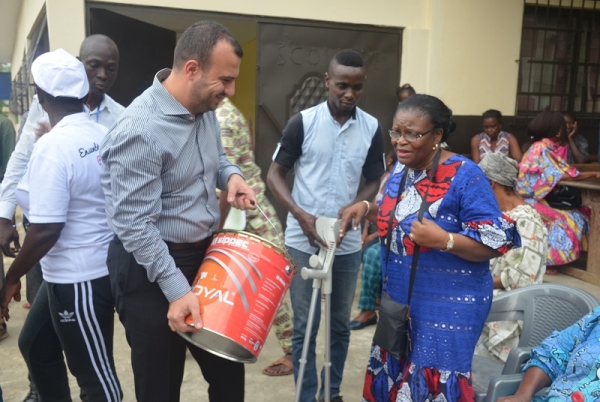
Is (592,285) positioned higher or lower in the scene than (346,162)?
lower

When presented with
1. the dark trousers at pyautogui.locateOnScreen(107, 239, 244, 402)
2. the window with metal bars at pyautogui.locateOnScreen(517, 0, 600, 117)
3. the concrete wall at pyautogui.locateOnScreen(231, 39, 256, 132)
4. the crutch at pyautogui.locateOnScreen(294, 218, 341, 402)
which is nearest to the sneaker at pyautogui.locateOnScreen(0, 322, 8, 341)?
the dark trousers at pyautogui.locateOnScreen(107, 239, 244, 402)

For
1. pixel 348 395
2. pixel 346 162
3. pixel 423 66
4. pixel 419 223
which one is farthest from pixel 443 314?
pixel 423 66

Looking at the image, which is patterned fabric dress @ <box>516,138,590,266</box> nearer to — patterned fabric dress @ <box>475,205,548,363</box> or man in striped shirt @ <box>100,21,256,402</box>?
patterned fabric dress @ <box>475,205,548,363</box>

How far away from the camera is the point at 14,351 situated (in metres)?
3.97

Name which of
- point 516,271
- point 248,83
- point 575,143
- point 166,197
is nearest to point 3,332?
point 166,197

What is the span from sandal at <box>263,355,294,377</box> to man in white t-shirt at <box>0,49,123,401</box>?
4.40 ft

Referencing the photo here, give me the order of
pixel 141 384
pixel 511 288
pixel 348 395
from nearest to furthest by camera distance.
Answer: pixel 141 384 < pixel 511 288 < pixel 348 395

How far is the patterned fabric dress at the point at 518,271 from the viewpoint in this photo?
2918 mm

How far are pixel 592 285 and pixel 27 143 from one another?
5326 millimetres

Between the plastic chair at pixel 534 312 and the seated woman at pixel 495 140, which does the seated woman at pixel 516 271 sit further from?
the seated woman at pixel 495 140

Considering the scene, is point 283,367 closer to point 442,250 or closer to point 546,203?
point 442,250

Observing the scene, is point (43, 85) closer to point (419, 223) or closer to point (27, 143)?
point (27, 143)

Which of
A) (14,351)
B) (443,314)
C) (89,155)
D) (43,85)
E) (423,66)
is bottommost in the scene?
(14,351)

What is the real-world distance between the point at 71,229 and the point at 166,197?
0.62 meters
